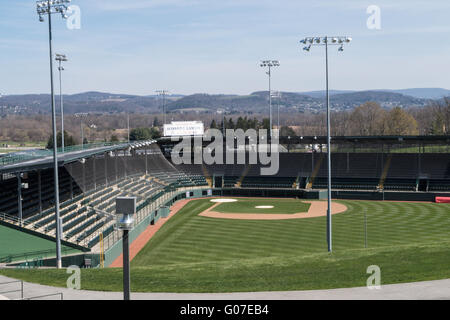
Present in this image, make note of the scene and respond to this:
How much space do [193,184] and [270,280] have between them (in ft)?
163

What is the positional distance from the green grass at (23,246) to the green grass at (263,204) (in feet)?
79.9

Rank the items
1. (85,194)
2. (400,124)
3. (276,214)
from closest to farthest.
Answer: (85,194), (276,214), (400,124)

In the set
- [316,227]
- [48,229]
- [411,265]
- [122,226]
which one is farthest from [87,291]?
[316,227]

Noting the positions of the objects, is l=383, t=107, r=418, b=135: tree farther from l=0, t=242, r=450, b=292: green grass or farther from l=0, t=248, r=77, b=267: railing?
l=0, t=248, r=77, b=267: railing

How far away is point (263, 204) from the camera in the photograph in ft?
188

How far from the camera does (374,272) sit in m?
18.2

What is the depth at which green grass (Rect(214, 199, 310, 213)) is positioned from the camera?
52.3 metres

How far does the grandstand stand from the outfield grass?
13.5 feet

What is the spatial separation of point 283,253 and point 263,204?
24.8 metres

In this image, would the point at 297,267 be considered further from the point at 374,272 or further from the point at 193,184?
the point at 193,184

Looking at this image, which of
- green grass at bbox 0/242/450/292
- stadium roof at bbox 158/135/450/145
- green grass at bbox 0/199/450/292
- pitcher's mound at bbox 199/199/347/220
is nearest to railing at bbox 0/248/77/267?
green grass at bbox 0/199/450/292

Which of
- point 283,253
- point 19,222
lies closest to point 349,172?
point 283,253

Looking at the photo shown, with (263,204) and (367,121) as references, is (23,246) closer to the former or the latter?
(263,204)

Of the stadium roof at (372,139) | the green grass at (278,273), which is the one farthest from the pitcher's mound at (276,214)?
the green grass at (278,273)
